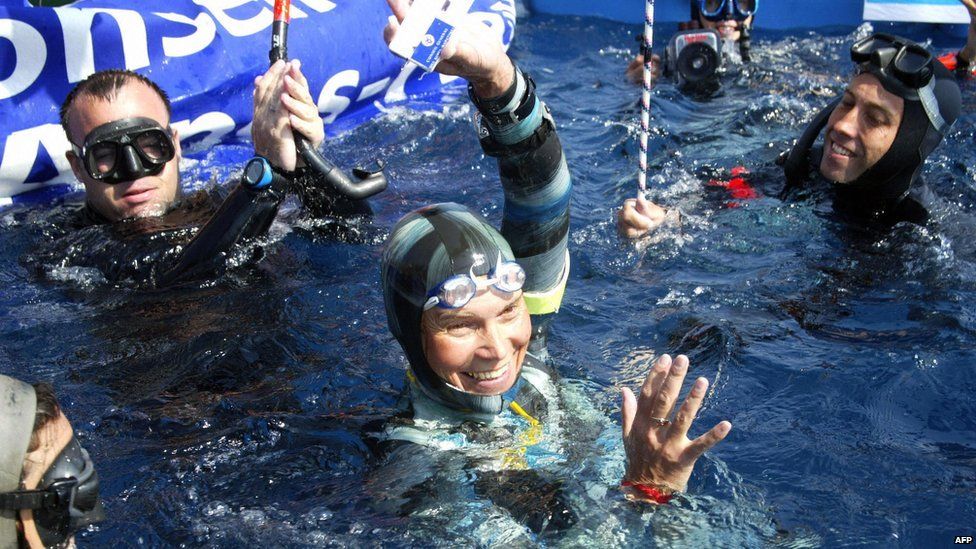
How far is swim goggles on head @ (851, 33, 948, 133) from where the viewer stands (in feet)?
15.9

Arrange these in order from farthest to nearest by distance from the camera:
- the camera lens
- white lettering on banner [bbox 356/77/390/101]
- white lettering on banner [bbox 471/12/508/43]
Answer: white lettering on banner [bbox 471/12/508/43] → the camera lens → white lettering on banner [bbox 356/77/390/101]

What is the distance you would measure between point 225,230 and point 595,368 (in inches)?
65.4

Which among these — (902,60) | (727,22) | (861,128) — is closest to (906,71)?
(902,60)

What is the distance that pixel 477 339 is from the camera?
2824 mm

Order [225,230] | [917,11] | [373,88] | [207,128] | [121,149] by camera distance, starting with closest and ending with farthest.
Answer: [225,230] < [121,149] < [207,128] < [373,88] < [917,11]

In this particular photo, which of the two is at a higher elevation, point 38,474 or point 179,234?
point 38,474

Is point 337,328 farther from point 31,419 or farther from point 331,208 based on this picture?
point 31,419

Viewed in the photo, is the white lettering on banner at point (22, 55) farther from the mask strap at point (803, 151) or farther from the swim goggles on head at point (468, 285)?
the mask strap at point (803, 151)

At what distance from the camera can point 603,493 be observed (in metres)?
2.99

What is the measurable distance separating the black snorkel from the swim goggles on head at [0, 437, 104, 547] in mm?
2117

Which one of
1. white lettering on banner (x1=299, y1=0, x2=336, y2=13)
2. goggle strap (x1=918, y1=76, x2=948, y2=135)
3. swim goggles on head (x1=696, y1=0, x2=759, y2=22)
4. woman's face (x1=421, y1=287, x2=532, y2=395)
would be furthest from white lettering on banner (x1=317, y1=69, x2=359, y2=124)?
woman's face (x1=421, y1=287, x2=532, y2=395)

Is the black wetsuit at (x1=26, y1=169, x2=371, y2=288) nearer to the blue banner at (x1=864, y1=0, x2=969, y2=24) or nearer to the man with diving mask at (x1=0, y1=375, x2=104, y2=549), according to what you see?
the man with diving mask at (x1=0, y1=375, x2=104, y2=549)

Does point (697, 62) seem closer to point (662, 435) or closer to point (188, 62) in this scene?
point (188, 62)

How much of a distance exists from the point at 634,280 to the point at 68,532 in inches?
125
